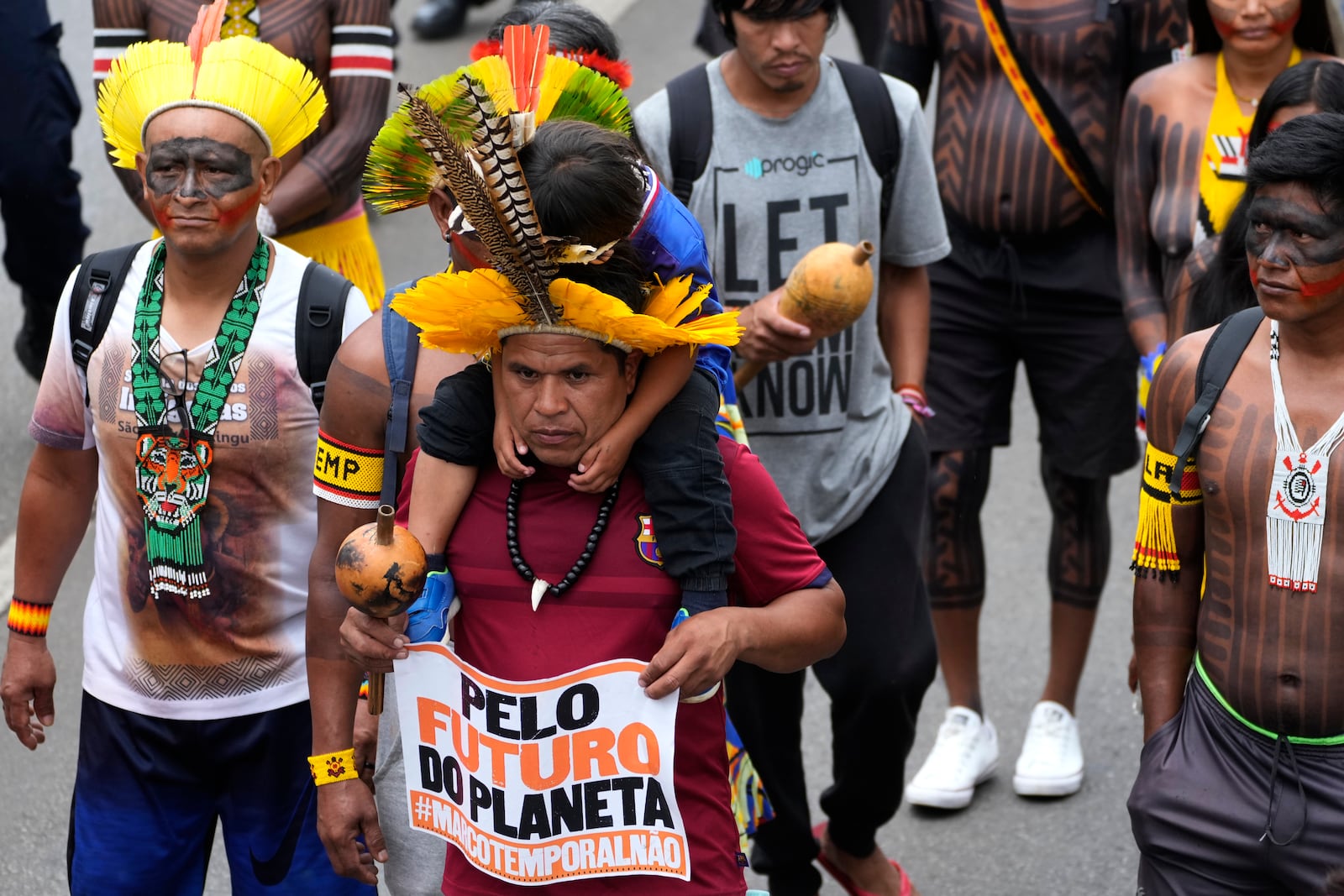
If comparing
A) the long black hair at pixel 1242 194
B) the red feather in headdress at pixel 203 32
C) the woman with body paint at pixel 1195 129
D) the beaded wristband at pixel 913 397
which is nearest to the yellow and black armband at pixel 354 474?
the red feather in headdress at pixel 203 32

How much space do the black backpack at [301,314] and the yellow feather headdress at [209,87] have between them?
10.4 inches

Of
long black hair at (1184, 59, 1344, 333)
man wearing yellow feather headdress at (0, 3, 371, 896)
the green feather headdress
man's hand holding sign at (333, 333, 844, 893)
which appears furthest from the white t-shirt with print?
long black hair at (1184, 59, 1344, 333)

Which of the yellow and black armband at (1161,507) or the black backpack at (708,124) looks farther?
the black backpack at (708,124)

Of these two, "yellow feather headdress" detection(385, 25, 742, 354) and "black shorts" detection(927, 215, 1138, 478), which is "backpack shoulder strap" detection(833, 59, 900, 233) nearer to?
"black shorts" detection(927, 215, 1138, 478)

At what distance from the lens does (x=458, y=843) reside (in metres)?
2.99

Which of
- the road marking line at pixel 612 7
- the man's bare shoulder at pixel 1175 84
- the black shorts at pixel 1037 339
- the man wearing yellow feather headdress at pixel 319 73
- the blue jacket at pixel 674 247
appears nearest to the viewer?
the blue jacket at pixel 674 247

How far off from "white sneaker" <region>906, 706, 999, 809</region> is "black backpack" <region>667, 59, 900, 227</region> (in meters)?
1.69

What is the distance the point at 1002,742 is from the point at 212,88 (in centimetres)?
329

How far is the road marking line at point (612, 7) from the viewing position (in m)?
12.4

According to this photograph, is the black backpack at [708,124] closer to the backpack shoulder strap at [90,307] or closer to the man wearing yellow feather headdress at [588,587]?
the backpack shoulder strap at [90,307]

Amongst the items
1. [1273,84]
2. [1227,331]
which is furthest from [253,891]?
Result: [1273,84]

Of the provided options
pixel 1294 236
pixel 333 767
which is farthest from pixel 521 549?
pixel 1294 236

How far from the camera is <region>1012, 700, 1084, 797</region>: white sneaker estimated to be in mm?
5391

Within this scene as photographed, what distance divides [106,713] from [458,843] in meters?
1.03
